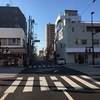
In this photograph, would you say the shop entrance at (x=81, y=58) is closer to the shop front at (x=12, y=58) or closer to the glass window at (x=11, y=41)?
the shop front at (x=12, y=58)

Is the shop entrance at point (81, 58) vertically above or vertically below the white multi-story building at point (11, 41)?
below

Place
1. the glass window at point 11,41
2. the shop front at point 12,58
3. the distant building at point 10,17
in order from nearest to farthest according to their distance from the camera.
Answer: the shop front at point 12,58 → the glass window at point 11,41 → the distant building at point 10,17

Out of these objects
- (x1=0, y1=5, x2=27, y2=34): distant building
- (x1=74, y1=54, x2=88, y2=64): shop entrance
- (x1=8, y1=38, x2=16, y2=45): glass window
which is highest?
(x1=0, y1=5, x2=27, y2=34): distant building

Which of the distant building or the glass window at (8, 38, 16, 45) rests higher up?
the distant building

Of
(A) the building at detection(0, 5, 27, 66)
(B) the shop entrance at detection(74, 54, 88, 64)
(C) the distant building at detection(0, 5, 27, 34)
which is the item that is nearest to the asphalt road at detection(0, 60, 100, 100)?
(A) the building at detection(0, 5, 27, 66)

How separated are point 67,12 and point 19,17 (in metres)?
31.0

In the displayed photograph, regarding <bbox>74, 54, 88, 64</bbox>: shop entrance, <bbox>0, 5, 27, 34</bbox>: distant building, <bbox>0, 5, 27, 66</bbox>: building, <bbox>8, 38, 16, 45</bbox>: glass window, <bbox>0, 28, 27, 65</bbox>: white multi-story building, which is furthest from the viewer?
<bbox>0, 5, 27, 34</bbox>: distant building

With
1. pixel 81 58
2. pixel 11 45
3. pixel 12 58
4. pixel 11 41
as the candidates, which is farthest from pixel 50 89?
pixel 81 58

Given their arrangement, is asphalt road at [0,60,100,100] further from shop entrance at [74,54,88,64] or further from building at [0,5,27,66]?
shop entrance at [74,54,88,64]

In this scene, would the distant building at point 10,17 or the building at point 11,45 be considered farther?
the distant building at point 10,17

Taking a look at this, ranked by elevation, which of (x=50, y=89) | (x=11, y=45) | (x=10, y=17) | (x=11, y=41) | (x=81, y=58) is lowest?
(x=50, y=89)

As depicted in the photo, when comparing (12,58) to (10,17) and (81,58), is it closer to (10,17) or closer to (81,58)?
(81,58)

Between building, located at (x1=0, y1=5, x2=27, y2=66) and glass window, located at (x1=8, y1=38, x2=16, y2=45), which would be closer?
building, located at (x1=0, y1=5, x2=27, y2=66)

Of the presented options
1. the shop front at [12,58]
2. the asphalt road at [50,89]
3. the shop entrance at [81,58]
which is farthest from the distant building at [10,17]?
the asphalt road at [50,89]
